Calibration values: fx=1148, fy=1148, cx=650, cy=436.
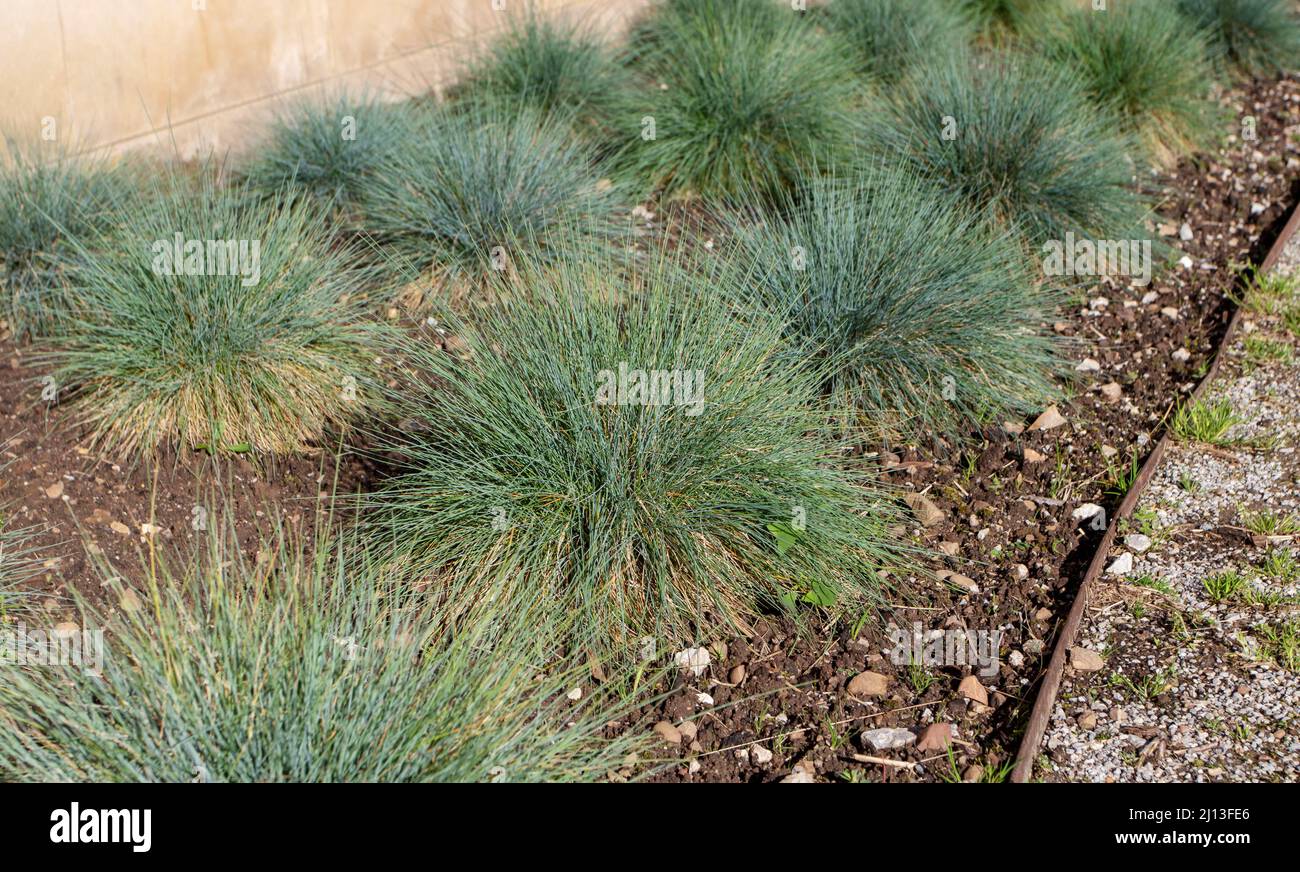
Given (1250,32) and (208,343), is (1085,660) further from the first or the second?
(1250,32)

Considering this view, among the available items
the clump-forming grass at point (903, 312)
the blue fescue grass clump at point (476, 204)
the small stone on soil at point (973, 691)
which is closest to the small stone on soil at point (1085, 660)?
the small stone on soil at point (973, 691)

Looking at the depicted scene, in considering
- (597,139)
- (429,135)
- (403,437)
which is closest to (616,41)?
(597,139)

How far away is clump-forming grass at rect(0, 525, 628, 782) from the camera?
2.21 meters

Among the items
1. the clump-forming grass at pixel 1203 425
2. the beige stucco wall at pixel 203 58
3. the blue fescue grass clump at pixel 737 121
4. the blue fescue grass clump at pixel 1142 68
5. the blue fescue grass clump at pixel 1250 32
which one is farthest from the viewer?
the blue fescue grass clump at pixel 1250 32

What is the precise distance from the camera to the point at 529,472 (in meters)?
3.19

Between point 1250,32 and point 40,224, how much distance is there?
24.1ft

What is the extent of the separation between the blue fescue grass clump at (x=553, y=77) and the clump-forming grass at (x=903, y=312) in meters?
1.80

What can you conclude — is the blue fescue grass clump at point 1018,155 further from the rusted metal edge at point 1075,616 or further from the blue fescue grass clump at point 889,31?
the blue fescue grass clump at point 889,31

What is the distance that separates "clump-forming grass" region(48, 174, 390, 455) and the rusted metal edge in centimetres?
234

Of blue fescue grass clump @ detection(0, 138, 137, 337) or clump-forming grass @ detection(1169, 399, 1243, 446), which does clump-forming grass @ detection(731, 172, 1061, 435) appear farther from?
blue fescue grass clump @ detection(0, 138, 137, 337)

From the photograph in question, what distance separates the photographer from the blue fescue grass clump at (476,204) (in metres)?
4.59

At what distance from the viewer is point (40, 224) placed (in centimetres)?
436
